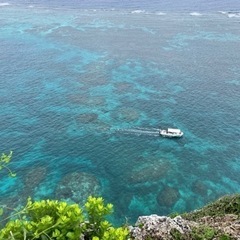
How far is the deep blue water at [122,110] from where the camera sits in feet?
228

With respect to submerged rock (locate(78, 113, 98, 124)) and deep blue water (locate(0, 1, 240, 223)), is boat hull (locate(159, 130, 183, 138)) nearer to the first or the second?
deep blue water (locate(0, 1, 240, 223))

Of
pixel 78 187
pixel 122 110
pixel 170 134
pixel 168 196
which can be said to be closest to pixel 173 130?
pixel 170 134

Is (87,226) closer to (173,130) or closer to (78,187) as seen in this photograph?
(78,187)

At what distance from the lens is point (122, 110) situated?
9500 cm

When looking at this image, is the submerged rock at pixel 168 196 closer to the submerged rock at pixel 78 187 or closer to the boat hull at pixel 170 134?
the submerged rock at pixel 78 187

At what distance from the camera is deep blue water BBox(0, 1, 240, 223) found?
2734 inches

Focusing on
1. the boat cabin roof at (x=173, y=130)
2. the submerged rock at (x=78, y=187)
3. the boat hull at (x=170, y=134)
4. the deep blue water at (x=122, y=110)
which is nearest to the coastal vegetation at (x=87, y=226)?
the deep blue water at (x=122, y=110)

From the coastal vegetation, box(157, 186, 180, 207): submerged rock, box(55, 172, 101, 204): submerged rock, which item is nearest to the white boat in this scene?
box(157, 186, 180, 207): submerged rock

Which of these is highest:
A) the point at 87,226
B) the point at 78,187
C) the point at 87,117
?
the point at 87,226

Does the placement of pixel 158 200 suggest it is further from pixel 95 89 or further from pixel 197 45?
pixel 197 45

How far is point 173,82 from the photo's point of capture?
359 feet

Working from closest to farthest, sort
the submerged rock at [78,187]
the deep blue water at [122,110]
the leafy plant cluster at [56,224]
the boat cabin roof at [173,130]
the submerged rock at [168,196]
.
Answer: the leafy plant cluster at [56,224], the submerged rock at [168,196], the submerged rock at [78,187], the deep blue water at [122,110], the boat cabin roof at [173,130]

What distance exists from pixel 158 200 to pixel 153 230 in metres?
32.7

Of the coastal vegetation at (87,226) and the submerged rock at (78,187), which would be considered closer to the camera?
the coastal vegetation at (87,226)
